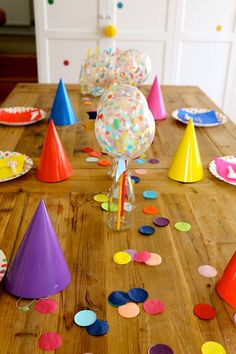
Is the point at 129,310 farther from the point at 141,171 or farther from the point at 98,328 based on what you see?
the point at 141,171

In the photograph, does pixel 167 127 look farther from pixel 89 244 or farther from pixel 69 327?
pixel 69 327

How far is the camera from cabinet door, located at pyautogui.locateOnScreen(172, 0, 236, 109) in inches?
125

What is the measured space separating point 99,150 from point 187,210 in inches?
19.0

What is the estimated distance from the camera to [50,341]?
0.67 metres

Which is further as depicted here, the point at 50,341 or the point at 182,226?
the point at 182,226

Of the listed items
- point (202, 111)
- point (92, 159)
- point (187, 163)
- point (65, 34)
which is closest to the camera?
point (187, 163)

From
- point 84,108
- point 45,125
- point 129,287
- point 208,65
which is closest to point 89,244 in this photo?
point 129,287

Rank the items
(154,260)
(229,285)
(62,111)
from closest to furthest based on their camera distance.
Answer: (229,285), (154,260), (62,111)

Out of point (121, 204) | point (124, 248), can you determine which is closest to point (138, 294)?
point (124, 248)

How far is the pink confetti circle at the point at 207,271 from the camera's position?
0.84m

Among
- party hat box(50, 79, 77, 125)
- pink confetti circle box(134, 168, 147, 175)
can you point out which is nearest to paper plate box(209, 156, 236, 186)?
pink confetti circle box(134, 168, 147, 175)

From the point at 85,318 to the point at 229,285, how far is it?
28cm

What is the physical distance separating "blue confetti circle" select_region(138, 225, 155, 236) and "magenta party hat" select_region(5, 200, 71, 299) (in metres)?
0.26

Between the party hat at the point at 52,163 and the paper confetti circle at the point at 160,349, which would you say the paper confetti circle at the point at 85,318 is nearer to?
the paper confetti circle at the point at 160,349
